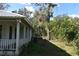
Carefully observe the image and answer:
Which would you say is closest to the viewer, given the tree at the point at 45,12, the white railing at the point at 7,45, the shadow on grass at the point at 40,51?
the white railing at the point at 7,45

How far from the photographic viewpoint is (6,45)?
15172 mm

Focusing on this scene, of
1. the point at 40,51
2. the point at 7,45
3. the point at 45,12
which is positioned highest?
the point at 7,45

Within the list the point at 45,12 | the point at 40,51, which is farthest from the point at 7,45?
the point at 45,12

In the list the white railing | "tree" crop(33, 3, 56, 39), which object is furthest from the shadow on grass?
"tree" crop(33, 3, 56, 39)

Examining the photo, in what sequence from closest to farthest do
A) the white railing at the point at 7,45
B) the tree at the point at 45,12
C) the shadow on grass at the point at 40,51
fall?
the white railing at the point at 7,45 → the shadow on grass at the point at 40,51 → the tree at the point at 45,12

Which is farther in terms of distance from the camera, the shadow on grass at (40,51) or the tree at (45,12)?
the tree at (45,12)

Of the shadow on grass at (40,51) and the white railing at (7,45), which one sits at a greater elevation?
the white railing at (7,45)

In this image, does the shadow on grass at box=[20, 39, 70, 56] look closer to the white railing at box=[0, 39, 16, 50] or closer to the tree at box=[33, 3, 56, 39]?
the white railing at box=[0, 39, 16, 50]

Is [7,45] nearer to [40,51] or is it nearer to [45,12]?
[40,51]

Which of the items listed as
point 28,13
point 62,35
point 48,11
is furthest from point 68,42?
point 28,13

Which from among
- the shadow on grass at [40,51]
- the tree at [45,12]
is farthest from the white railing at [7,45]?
the tree at [45,12]

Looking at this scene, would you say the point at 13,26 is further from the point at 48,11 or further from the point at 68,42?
the point at 48,11

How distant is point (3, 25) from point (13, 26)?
91cm

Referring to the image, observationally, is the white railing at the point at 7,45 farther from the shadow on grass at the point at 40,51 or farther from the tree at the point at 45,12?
the tree at the point at 45,12
